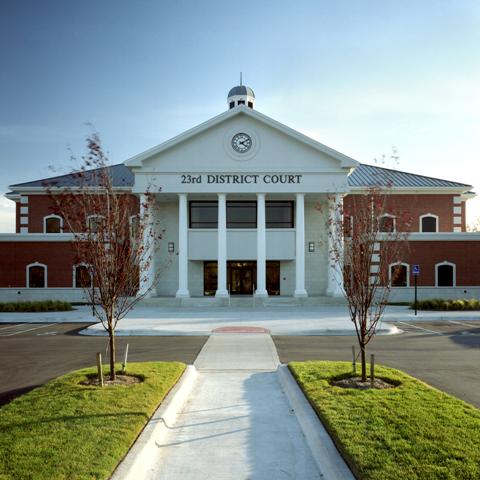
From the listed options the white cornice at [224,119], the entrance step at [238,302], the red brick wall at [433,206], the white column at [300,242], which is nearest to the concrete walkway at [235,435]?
the entrance step at [238,302]

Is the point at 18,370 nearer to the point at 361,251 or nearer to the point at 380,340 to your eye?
the point at 361,251

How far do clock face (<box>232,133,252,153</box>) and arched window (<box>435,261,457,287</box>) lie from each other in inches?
627

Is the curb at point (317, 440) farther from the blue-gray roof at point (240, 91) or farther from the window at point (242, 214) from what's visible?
the blue-gray roof at point (240, 91)

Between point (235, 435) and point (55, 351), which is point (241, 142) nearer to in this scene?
A: point (55, 351)

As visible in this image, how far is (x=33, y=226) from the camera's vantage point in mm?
38531

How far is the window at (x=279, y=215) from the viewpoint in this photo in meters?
35.8

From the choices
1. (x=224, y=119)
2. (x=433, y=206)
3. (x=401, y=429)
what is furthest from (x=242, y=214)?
(x=401, y=429)

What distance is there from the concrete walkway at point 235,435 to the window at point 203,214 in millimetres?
23495

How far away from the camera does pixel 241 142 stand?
3253cm

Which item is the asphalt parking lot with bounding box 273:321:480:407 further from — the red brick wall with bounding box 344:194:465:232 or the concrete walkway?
the red brick wall with bounding box 344:194:465:232

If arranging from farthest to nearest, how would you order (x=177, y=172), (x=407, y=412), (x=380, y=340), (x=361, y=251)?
(x=177, y=172) < (x=380, y=340) < (x=361, y=251) < (x=407, y=412)

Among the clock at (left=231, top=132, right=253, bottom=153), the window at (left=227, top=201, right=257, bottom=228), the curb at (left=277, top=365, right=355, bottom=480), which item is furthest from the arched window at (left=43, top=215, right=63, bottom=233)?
the curb at (left=277, top=365, right=355, bottom=480)

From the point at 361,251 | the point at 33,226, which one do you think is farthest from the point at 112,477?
the point at 33,226

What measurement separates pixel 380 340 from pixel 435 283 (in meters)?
19.0
